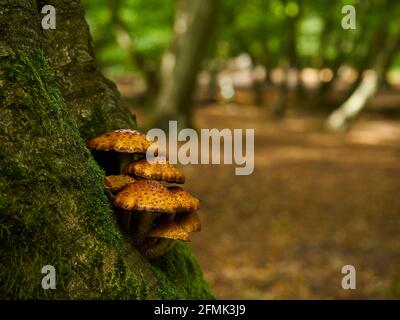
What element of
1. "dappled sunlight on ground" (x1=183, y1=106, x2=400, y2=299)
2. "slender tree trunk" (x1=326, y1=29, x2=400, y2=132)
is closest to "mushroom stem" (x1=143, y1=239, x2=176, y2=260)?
"dappled sunlight on ground" (x1=183, y1=106, x2=400, y2=299)

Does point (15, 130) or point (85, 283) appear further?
point (85, 283)

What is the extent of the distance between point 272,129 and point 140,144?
1930 cm

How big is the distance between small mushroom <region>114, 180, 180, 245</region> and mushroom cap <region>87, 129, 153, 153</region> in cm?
23

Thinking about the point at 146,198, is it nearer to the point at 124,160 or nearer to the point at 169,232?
the point at 169,232

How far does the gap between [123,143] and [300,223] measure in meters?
7.69

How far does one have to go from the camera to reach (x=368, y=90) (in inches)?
779

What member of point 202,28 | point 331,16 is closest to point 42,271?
A: point 202,28

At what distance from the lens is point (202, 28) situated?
1417 centimetres

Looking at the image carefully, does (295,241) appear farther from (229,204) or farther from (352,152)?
(352,152)

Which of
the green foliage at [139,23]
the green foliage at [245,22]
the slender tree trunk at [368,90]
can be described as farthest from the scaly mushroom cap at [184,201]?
the slender tree trunk at [368,90]

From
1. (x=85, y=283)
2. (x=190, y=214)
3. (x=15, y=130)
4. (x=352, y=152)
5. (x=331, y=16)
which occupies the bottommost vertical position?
(x=85, y=283)

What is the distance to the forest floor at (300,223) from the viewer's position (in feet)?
23.9

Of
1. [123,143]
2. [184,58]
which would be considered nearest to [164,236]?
[123,143]

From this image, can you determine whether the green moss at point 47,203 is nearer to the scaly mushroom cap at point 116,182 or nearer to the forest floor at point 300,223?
the scaly mushroom cap at point 116,182
